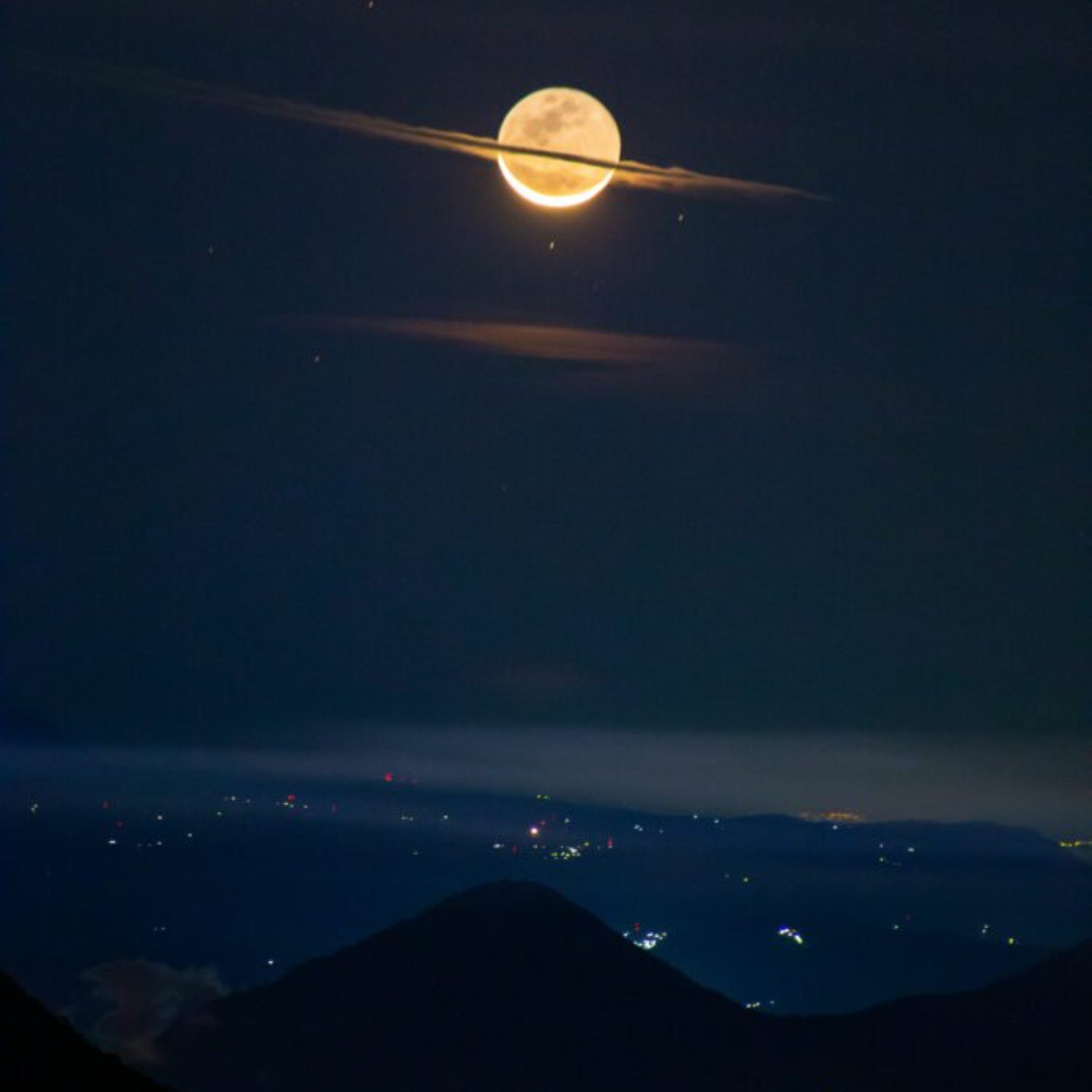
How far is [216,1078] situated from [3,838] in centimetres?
3616

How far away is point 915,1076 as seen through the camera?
649 feet

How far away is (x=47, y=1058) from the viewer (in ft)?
157

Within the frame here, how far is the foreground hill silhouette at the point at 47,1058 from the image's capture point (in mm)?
46250

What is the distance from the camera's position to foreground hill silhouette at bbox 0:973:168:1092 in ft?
152

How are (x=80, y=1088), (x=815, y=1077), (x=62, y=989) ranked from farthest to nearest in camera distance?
(x=815, y=1077) → (x=62, y=989) → (x=80, y=1088)

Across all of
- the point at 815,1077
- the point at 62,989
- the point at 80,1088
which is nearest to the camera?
the point at 80,1088

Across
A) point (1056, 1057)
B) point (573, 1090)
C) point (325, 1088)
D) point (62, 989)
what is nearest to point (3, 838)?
point (62, 989)

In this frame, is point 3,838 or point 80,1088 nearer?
point 80,1088

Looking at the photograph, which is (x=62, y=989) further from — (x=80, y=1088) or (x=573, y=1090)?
(x=80, y=1088)

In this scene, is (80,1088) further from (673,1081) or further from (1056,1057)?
(1056,1057)

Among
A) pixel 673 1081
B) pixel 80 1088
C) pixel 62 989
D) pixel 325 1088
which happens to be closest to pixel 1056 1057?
pixel 673 1081

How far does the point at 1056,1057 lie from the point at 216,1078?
9543 centimetres

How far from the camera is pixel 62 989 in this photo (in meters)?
177

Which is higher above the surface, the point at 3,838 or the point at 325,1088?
the point at 3,838
